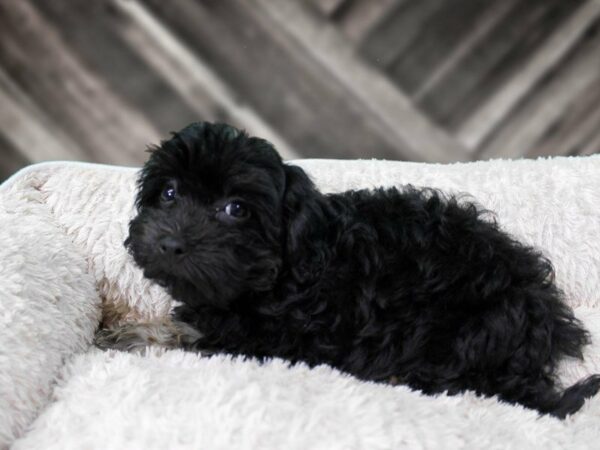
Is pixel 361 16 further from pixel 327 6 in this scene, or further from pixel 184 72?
pixel 184 72

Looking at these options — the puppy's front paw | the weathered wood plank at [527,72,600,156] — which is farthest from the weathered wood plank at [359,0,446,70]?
the puppy's front paw

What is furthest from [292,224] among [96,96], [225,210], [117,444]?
[96,96]

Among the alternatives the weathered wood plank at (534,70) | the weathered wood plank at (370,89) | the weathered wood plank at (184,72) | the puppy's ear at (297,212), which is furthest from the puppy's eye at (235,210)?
the weathered wood plank at (534,70)

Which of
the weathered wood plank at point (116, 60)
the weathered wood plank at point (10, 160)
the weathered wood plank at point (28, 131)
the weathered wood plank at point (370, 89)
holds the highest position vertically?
the weathered wood plank at point (370, 89)

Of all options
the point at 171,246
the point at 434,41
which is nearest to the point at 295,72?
the point at 434,41

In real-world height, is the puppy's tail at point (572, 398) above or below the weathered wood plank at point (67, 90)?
above

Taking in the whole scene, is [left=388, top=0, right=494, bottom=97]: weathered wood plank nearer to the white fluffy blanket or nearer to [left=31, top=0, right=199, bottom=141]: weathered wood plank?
the white fluffy blanket

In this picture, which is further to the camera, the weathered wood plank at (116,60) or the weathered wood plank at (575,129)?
the weathered wood plank at (575,129)

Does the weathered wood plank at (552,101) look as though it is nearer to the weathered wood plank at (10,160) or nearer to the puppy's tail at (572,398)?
the puppy's tail at (572,398)
